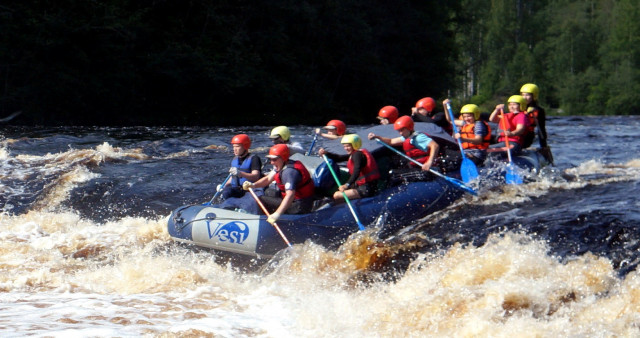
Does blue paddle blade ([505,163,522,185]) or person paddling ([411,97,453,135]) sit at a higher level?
person paddling ([411,97,453,135])

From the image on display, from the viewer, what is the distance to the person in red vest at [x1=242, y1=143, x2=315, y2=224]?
27.3 feet

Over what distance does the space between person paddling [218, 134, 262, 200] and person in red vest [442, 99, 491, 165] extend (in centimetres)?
295

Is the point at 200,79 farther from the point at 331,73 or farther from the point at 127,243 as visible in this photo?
the point at 127,243

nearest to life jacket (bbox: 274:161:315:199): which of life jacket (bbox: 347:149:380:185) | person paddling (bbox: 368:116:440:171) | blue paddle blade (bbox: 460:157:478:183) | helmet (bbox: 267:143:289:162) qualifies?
helmet (bbox: 267:143:289:162)

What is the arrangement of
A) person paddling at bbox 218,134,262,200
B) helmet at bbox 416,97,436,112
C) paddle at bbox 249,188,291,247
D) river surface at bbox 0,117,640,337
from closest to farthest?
river surface at bbox 0,117,640,337
paddle at bbox 249,188,291,247
person paddling at bbox 218,134,262,200
helmet at bbox 416,97,436,112

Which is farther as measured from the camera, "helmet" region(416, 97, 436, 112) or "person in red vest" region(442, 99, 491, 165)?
"helmet" region(416, 97, 436, 112)

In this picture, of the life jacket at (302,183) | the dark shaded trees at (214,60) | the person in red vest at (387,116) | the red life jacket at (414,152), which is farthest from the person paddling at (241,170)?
the dark shaded trees at (214,60)

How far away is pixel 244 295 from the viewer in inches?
288

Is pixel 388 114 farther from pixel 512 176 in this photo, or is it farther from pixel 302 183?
pixel 302 183

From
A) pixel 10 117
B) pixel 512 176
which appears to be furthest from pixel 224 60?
pixel 512 176

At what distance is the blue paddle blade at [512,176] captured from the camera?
10156mm

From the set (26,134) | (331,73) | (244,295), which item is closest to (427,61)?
(331,73)

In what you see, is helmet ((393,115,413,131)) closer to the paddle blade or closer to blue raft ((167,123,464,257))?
the paddle blade

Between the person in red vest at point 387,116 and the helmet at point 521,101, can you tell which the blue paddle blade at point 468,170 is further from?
the helmet at point 521,101
